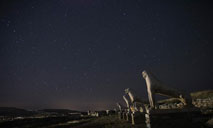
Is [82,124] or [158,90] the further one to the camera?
[82,124]

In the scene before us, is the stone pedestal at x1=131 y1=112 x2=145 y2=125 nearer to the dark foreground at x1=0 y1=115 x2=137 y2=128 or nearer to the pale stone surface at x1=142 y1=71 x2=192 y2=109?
the dark foreground at x1=0 y1=115 x2=137 y2=128

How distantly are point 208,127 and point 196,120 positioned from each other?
0.43 meters

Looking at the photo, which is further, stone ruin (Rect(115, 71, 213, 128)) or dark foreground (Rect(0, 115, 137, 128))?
dark foreground (Rect(0, 115, 137, 128))

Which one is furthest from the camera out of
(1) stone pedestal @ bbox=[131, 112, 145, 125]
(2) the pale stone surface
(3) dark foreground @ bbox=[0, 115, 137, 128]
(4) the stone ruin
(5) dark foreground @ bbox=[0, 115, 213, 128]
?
(3) dark foreground @ bbox=[0, 115, 137, 128]

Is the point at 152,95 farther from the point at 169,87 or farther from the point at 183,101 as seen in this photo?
the point at 183,101

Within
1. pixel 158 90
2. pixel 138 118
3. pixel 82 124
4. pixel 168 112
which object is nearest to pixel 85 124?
pixel 82 124

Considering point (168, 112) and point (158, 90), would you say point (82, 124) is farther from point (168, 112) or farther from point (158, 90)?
point (168, 112)

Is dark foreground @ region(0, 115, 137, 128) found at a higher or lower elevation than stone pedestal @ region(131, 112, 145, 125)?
lower

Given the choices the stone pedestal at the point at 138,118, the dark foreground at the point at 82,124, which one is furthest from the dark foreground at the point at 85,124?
the stone pedestal at the point at 138,118

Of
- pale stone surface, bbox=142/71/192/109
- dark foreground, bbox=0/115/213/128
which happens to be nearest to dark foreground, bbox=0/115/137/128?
dark foreground, bbox=0/115/213/128

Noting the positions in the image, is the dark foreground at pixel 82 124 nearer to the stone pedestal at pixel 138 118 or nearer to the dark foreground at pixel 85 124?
the dark foreground at pixel 85 124

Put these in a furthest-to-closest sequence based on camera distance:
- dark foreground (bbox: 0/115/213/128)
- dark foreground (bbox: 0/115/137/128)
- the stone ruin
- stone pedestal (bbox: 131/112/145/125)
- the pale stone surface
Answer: dark foreground (bbox: 0/115/137/128) → dark foreground (bbox: 0/115/213/128) → stone pedestal (bbox: 131/112/145/125) → the pale stone surface → the stone ruin

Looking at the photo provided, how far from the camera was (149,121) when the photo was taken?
474 centimetres

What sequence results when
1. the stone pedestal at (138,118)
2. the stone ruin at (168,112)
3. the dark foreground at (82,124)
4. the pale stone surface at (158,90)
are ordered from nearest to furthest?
the stone ruin at (168,112)
the pale stone surface at (158,90)
the stone pedestal at (138,118)
the dark foreground at (82,124)
